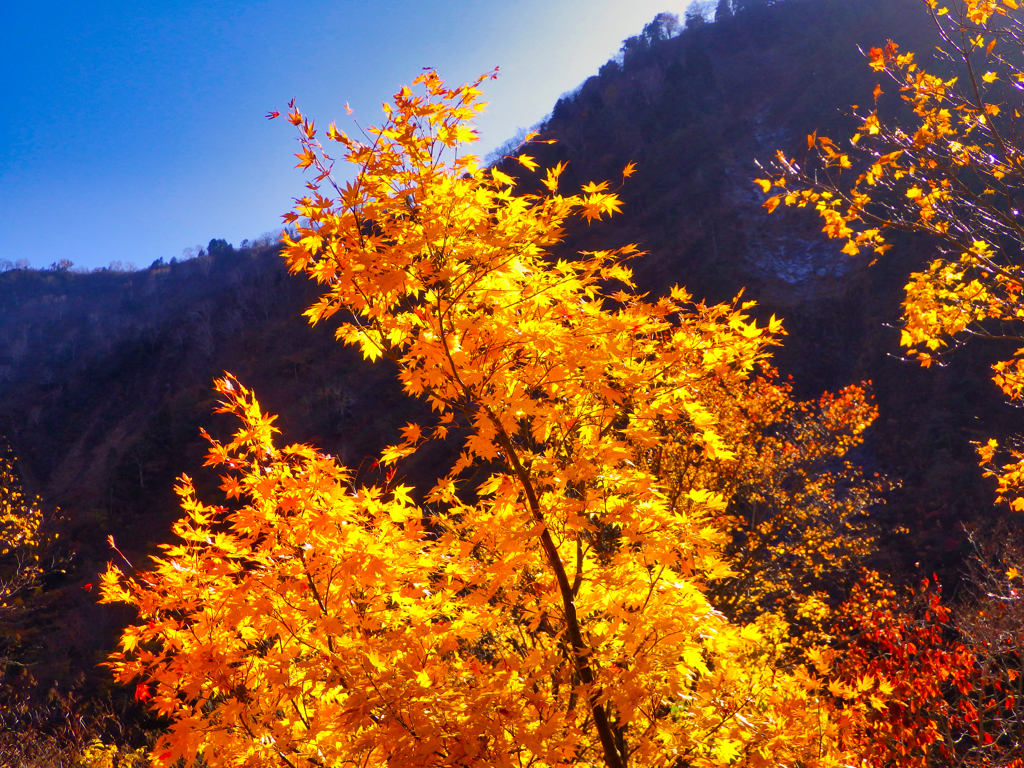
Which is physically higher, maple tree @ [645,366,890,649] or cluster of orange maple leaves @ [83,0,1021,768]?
cluster of orange maple leaves @ [83,0,1021,768]

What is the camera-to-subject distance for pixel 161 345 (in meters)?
47.7

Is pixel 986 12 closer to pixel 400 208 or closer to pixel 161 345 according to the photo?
pixel 400 208

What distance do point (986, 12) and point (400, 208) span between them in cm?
460

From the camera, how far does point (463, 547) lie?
2564 mm

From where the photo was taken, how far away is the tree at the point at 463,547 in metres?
2.37

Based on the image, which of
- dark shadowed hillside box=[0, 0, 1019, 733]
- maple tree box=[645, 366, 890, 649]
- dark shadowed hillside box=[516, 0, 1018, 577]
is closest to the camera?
maple tree box=[645, 366, 890, 649]

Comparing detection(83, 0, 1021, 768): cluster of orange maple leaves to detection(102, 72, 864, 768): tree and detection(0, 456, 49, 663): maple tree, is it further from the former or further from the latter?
detection(0, 456, 49, 663): maple tree

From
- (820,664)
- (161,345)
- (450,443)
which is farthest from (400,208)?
(161,345)

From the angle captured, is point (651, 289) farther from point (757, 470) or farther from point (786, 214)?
point (757, 470)

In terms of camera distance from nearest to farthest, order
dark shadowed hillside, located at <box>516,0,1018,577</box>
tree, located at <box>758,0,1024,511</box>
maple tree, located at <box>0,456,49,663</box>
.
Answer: tree, located at <box>758,0,1024,511</box> < maple tree, located at <box>0,456,49,663</box> < dark shadowed hillside, located at <box>516,0,1018,577</box>

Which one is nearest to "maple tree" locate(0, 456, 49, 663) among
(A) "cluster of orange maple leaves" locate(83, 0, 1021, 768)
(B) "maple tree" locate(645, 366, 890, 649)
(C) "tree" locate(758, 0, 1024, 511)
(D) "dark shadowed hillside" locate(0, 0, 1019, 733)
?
(D) "dark shadowed hillside" locate(0, 0, 1019, 733)

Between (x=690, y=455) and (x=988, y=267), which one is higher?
(x=988, y=267)

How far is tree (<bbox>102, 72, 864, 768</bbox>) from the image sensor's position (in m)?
2.37

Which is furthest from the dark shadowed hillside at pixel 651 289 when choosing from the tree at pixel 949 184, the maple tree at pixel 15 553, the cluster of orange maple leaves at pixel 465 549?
the cluster of orange maple leaves at pixel 465 549
